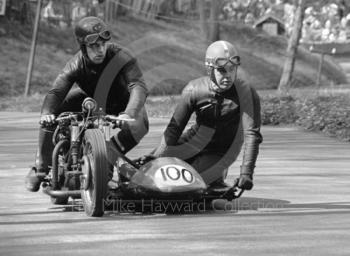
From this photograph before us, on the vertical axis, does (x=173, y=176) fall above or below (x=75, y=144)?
below

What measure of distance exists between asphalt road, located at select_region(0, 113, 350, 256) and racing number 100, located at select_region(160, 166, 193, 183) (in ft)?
1.21

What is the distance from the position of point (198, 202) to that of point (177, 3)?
164 ft

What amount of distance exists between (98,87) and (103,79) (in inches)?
5.9

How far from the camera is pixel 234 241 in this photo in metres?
9.52

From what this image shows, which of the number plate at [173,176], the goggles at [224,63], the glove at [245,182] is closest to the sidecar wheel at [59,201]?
the number plate at [173,176]

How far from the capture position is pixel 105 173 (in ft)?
34.6

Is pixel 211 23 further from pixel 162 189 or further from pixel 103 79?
pixel 162 189

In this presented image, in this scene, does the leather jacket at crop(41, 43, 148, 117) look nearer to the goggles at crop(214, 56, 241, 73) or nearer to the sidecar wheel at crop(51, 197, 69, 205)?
the goggles at crop(214, 56, 241, 73)

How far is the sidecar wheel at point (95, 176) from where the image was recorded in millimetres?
10523

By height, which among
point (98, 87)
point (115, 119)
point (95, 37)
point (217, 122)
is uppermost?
point (95, 37)

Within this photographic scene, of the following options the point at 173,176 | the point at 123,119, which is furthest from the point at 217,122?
the point at 123,119

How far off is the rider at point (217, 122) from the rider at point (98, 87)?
1.28ft

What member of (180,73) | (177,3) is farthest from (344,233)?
(177,3)

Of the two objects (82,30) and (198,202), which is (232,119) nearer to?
(198,202)
